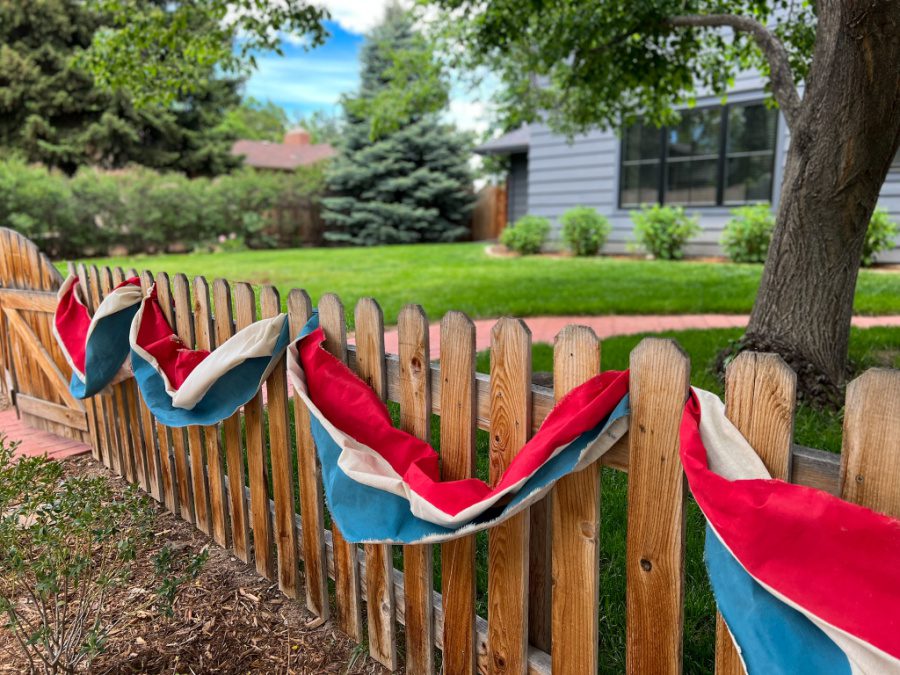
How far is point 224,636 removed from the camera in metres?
2.42

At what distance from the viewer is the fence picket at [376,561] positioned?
2.10 metres

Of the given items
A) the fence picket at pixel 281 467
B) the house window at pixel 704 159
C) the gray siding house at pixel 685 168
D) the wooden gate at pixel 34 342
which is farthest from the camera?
the house window at pixel 704 159

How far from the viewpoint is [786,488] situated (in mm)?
1167

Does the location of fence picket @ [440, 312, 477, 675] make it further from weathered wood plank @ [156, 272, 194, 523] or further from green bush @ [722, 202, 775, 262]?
green bush @ [722, 202, 775, 262]

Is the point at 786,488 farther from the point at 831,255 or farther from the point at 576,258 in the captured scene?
the point at 576,258

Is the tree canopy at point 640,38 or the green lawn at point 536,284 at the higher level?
the tree canopy at point 640,38

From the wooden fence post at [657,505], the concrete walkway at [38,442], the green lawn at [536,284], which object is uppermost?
the wooden fence post at [657,505]

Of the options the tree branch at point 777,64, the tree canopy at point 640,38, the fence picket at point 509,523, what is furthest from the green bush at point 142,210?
the fence picket at point 509,523

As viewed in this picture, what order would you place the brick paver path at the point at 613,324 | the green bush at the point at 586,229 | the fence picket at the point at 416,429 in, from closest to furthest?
the fence picket at the point at 416,429, the brick paver path at the point at 613,324, the green bush at the point at 586,229

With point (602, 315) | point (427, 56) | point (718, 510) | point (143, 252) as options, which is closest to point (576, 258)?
point (427, 56)

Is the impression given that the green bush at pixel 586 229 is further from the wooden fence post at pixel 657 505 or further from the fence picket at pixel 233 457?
the wooden fence post at pixel 657 505

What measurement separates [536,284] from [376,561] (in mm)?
7676

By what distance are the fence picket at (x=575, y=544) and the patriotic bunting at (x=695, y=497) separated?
0.27 feet

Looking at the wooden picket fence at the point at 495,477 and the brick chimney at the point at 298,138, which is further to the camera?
the brick chimney at the point at 298,138
